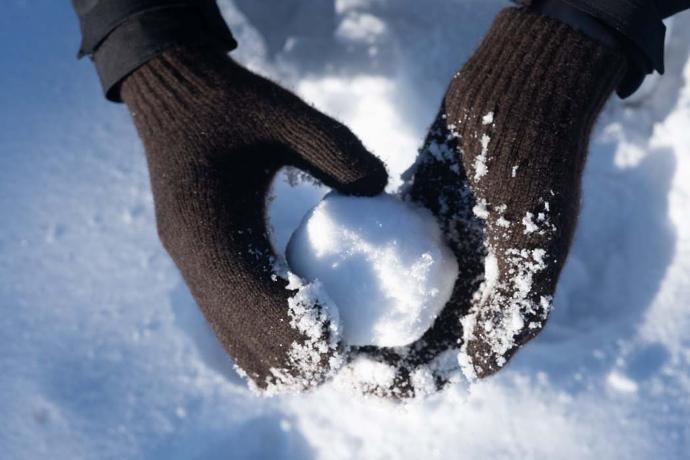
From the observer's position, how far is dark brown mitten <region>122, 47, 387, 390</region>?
852 mm

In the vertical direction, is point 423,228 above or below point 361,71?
below

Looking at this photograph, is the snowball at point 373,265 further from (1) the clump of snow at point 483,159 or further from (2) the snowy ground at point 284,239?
(2) the snowy ground at point 284,239

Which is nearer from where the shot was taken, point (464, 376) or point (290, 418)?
point (464, 376)

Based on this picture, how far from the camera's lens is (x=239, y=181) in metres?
0.90

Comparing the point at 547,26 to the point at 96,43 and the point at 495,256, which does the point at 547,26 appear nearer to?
the point at 495,256

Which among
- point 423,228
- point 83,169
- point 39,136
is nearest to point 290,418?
point 423,228

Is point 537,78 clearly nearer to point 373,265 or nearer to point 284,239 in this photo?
point 373,265

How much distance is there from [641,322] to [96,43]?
3.39 ft

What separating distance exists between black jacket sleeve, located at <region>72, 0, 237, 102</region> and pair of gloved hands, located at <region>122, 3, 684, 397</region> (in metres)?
0.02

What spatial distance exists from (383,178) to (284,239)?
14.0 inches

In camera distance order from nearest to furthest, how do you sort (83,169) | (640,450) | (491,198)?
1. (491,198)
2. (640,450)
3. (83,169)

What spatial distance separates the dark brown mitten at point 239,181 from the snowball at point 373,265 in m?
0.04

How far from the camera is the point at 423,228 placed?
897 millimetres

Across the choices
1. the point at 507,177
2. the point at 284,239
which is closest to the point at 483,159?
the point at 507,177
